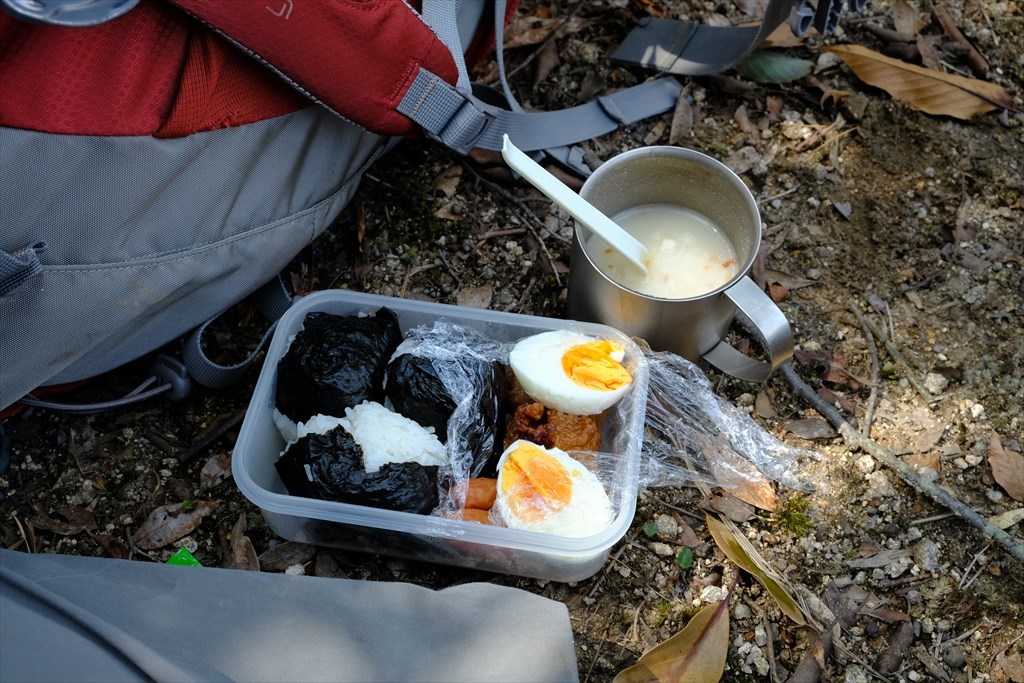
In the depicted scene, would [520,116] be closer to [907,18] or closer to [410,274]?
[410,274]

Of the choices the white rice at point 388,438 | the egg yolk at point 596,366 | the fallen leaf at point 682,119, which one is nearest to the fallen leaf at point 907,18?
the fallen leaf at point 682,119

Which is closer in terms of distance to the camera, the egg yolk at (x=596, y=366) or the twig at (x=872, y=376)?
the egg yolk at (x=596, y=366)

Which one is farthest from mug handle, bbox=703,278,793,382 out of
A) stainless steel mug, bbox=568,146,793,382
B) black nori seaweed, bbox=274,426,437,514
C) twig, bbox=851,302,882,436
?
black nori seaweed, bbox=274,426,437,514

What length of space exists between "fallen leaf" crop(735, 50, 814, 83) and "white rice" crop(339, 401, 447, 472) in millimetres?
1232

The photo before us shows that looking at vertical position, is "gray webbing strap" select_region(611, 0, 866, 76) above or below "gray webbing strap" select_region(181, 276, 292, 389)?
above

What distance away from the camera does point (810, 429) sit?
68.4 inches

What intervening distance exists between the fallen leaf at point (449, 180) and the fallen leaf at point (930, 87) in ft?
3.29

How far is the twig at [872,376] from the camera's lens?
1.74 meters

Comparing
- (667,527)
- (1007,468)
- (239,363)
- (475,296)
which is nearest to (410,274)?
(475,296)

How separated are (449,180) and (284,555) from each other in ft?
2.92

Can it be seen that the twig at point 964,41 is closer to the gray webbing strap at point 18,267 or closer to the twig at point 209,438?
the twig at point 209,438

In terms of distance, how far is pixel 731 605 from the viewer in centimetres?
158

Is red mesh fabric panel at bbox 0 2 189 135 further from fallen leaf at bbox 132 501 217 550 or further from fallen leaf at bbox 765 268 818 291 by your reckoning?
fallen leaf at bbox 765 268 818 291

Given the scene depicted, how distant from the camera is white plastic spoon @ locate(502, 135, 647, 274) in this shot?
4.99ft
